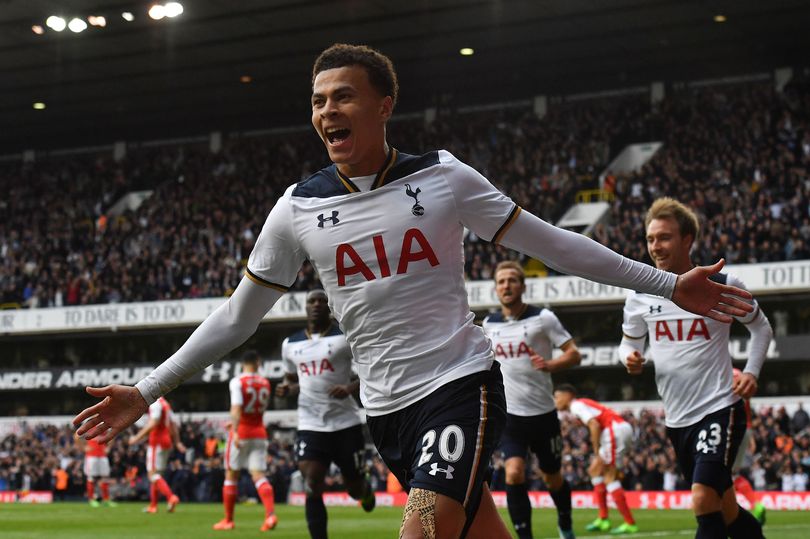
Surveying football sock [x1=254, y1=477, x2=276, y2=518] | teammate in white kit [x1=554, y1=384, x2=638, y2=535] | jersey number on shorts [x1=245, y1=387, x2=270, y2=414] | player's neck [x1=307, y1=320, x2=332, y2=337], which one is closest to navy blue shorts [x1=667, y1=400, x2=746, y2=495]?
player's neck [x1=307, y1=320, x2=332, y2=337]

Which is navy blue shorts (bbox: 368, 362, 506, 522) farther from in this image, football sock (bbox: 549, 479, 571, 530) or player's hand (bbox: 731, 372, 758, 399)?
football sock (bbox: 549, 479, 571, 530)

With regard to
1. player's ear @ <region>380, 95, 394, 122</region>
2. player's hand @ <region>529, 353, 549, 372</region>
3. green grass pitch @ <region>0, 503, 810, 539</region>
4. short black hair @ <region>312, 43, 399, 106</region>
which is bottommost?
green grass pitch @ <region>0, 503, 810, 539</region>

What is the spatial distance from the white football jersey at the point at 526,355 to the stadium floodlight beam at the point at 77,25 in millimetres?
25336

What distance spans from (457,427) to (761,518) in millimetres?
12305

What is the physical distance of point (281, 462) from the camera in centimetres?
3119

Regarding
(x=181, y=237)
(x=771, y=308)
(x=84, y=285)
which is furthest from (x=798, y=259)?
(x=84, y=285)

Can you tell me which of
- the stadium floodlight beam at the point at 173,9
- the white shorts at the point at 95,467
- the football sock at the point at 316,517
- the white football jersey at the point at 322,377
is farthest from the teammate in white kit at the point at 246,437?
the stadium floodlight beam at the point at 173,9

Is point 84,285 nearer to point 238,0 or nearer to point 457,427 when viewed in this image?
point 238,0

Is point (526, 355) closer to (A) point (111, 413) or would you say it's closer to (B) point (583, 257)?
(B) point (583, 257)

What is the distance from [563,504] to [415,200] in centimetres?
735

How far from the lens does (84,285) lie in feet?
136

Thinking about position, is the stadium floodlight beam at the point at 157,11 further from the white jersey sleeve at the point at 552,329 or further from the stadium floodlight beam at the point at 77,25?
the white jersey sleeve at the point at 552,329

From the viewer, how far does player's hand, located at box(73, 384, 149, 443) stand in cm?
489

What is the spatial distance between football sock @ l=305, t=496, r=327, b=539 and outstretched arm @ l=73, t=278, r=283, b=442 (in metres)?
5.84
